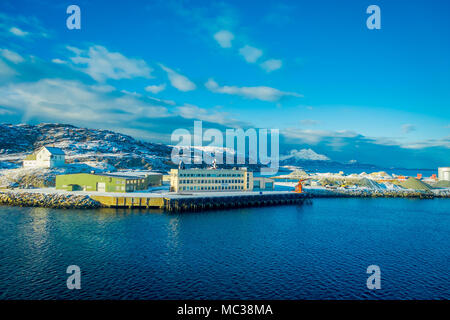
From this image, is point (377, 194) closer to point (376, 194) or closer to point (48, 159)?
point (376, 194)

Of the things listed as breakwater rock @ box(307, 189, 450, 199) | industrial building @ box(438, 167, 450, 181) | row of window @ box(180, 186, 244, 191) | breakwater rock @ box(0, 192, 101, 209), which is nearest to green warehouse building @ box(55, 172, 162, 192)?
breakwater rock @ box(0, 192, 101, 209)

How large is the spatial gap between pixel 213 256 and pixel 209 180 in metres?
48.5

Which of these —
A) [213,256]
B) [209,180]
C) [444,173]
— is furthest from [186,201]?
[444,173]

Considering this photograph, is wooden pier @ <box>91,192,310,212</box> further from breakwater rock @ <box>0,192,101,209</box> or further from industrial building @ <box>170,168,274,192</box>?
industrial building @ <box>170,168,274,192</box>

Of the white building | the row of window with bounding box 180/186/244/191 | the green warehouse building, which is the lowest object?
the row of window with bounding box 180/186/244/191

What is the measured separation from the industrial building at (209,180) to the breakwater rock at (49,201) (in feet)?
72.8

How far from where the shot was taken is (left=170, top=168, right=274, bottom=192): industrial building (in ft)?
261

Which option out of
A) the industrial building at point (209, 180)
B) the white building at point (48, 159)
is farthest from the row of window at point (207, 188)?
the white building at point (48, 159)

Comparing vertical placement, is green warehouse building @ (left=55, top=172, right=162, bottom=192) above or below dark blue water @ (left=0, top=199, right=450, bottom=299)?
above

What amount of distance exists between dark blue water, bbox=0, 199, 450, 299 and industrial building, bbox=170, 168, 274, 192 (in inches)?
774
